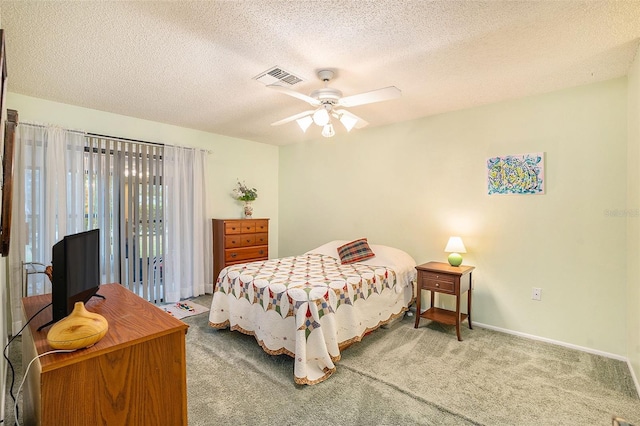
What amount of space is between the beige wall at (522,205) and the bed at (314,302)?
72cm

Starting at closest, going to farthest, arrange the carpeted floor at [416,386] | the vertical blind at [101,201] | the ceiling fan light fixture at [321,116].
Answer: the carpeted floor at [416,386]
the ceiling fan light fixture at [321,116]
the vertical blind at [101,201]

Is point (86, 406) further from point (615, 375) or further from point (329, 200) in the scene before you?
point (329, 200)

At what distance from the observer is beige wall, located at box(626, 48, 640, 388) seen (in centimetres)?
219

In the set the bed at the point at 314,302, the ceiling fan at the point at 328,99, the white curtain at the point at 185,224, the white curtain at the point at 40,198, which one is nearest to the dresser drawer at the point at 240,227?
the white curtain at the point at 185,224

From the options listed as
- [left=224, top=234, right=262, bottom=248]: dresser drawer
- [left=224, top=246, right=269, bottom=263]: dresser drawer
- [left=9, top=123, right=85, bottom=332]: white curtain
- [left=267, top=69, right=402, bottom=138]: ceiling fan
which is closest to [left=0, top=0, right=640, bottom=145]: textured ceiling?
[left=267, top=69, right=402, bottom=138]: ceiling fan

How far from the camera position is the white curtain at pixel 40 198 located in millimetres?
3064

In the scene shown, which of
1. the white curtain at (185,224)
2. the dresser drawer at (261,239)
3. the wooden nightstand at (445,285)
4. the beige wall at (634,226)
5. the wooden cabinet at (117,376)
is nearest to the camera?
the wooden cabinet at (117,376)

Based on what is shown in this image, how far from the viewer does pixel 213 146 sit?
15.6 ft

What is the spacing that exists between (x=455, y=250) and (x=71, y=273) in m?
3.17

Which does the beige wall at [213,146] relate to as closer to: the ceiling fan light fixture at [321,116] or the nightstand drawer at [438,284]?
the ceiling fan light fixture at [321,116]

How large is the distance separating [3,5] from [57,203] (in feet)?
6.94

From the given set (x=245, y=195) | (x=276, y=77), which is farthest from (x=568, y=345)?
(x=245, y=195)

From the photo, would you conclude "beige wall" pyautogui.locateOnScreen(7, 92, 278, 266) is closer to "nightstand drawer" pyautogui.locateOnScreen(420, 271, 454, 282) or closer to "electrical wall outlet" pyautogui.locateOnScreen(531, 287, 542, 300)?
"nightstand drawer" pyautogui.locateOnScreen(420, 271, 454, 282)

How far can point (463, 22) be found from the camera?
1.89 meters
